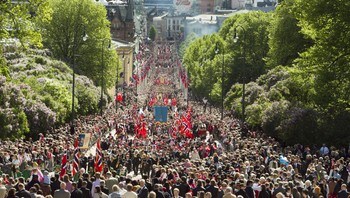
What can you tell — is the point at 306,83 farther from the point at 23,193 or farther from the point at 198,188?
the point at 23,193

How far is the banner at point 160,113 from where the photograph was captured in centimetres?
7081

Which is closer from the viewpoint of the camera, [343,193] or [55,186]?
[55,186]

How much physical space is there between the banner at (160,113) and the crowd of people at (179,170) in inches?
429

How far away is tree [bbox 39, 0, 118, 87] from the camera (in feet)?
275

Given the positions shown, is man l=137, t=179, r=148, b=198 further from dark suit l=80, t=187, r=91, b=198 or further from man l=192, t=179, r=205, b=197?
man l=192, t=179, r=205, b=197

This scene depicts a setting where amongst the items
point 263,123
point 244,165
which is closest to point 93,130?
point 263,123

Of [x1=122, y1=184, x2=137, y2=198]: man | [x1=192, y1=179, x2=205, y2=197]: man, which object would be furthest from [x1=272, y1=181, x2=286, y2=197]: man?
[x1=122, y1=184, x2=137, y2=198]: man

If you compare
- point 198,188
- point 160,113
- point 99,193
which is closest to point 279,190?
point 198,188

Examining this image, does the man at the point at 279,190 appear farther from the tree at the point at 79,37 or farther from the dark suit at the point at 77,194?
the tree at the point at 79,37

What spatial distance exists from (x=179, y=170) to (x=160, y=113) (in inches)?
1528

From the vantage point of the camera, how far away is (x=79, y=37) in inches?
3312

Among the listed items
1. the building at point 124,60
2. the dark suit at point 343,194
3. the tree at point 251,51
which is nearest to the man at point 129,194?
the dark suit at point 343,194

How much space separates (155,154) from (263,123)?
12121 mm

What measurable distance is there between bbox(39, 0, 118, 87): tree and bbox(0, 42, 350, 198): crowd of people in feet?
80.6
